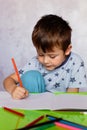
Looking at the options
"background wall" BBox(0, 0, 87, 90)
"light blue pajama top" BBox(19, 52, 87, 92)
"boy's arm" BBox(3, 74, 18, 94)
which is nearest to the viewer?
"boy's arm" BBox(3, 74, 18, 94)

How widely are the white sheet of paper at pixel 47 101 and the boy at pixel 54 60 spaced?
0.05 metres

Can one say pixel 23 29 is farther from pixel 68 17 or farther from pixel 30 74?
pixel 30 74

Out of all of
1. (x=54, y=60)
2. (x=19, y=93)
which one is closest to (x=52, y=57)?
(x=54, y=60)

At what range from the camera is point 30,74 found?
1.18 meters

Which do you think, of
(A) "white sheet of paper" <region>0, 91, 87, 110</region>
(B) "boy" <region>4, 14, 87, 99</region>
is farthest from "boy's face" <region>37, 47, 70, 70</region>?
(A) "white sheet of paper" <region>0, 91, 87, 110</region>

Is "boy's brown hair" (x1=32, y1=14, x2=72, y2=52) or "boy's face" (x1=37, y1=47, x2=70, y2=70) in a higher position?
"boy's brown hair" (x1=32, y1=14, x2=72, y2=52)

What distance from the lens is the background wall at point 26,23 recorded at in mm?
2127

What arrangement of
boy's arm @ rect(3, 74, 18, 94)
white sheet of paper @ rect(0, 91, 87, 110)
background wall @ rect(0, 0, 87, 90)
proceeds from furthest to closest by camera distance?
1. background wall @ rect(0, 0, 87, 90)
2. boy's arm @ rect(3, 74, 18, 94)
3. white sheet of paper @ rect(0, 91, 87, 110)

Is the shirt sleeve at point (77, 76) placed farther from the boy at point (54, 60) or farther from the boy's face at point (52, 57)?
the boy's face at point (52, 57)

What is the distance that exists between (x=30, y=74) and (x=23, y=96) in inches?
9.3

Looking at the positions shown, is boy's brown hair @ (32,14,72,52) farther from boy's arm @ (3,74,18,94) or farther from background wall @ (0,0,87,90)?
background wall @ (0,0,87,90)

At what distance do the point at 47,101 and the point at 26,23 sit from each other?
4.30ft

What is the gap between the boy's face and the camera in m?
1.17

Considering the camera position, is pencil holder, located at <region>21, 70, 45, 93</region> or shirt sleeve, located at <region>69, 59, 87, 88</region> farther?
shirt sleeve, located at <region>69, 59, 87, 88</region>
